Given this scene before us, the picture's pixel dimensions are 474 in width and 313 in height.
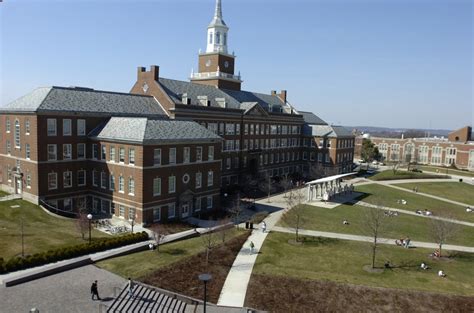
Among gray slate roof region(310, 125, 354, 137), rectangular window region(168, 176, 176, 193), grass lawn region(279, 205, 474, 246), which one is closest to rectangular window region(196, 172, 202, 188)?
rectangular window region(168, 176, 176, 193)

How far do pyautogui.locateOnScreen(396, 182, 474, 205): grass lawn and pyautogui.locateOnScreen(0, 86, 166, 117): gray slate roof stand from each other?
176 ft

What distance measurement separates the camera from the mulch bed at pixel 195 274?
1094 inches

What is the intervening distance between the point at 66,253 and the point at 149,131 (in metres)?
15.8

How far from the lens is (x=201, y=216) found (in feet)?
154

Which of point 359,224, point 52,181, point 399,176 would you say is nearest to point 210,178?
point 52,181

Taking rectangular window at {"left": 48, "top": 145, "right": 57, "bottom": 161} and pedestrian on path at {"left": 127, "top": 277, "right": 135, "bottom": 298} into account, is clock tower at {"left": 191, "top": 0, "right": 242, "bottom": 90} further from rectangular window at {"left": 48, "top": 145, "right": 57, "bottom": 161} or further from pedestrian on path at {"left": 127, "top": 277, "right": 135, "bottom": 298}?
pedestrian on path at {"left": 127, "top": 277, "right": 135, "bottom": 298}

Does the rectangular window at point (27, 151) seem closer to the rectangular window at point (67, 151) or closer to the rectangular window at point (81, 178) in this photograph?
the rectangular window at point (67, 151)

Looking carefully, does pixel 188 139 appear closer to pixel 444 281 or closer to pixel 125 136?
pixel 125 136

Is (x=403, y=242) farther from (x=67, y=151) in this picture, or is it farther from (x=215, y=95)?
(x=215, y=95)

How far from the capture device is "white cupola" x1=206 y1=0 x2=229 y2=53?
71.6 m

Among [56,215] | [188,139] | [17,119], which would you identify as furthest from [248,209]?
[17,119]

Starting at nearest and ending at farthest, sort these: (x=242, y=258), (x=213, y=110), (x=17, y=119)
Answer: (x=242, y=258) → (x=17, y=119) → (x=213, y=110)

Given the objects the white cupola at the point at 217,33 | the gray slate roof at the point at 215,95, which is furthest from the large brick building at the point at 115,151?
the white cupola at the point at 217,33

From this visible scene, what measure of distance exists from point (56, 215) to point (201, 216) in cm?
1626
